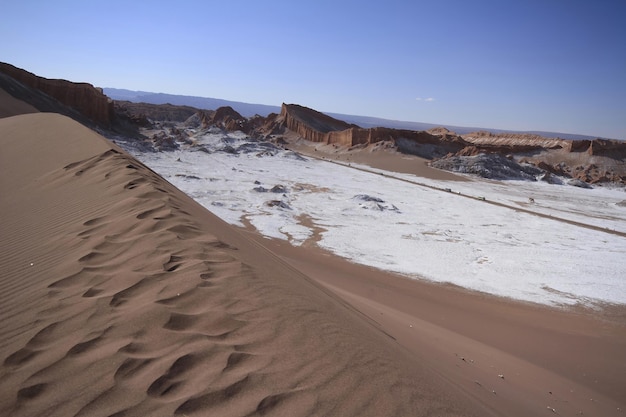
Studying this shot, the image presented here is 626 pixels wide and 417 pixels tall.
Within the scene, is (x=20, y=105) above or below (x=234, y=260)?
above

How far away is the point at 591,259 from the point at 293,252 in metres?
9.68

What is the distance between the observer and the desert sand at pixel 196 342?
6.30ft

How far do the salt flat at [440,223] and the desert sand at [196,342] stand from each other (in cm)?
411

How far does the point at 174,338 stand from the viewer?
89.8 inches

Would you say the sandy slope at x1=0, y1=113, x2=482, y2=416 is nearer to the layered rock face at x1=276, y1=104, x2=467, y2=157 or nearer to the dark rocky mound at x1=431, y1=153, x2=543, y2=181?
the dark rocky mound at x1=431, y1=153, x2=543, y2=181

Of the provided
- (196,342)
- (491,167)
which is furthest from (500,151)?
(196,342)

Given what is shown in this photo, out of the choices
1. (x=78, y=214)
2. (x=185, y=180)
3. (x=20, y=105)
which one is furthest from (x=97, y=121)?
(x=78, y=214)

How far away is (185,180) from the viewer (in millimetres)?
20375

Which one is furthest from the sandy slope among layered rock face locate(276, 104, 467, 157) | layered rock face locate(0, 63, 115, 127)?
layered rock face locate(276, 104, 467, 157)

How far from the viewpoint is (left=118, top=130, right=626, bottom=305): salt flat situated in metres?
10.1

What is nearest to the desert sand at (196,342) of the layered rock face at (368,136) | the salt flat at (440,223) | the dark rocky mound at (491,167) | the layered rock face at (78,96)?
the salt flat at (440,223)

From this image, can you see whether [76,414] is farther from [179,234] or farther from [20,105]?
[20,105]

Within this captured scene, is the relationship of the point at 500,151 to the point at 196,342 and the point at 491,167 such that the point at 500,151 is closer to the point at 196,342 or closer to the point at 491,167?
the point at 491,167

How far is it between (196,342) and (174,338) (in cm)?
14
